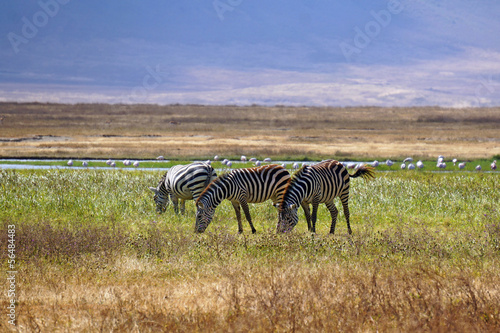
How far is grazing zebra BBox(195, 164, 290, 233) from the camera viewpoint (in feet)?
42.7

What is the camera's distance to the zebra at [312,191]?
12250mm

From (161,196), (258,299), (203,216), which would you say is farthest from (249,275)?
(161,196)

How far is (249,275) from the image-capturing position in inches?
365

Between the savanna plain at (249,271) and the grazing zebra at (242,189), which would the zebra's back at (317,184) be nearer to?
the grazing zebra at (242,189)

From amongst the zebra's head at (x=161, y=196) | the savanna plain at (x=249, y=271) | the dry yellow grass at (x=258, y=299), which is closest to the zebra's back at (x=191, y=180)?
the savanna plain at (x=249, y=271)

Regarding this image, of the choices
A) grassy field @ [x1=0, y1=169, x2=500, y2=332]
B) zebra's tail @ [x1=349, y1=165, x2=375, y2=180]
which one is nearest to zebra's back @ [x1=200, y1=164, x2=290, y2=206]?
grassy field @ [x1=0, y1=169, x2=500, y2=332]

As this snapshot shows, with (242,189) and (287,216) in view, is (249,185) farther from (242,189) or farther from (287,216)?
(287,216)

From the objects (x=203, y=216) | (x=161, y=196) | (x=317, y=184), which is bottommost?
(x=203, y=216)

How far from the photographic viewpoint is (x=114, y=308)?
25.3 ft

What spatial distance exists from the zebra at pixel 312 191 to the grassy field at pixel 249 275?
683 mm

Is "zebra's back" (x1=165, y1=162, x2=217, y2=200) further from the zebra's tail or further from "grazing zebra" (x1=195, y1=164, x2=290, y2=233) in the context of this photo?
the zebra's tail

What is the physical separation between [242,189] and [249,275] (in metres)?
4.21

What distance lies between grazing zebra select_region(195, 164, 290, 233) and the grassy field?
738mm

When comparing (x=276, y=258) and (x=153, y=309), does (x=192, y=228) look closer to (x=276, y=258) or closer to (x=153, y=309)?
(x=276, y=258)
